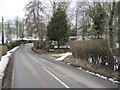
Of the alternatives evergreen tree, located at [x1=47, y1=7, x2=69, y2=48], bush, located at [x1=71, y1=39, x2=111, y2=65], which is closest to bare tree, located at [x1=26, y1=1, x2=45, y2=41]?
evergreen tree, located at [x1=47, y1=7, x2=69, y2=48]

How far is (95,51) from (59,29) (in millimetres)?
21003

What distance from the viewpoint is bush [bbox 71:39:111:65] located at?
36.2 ft

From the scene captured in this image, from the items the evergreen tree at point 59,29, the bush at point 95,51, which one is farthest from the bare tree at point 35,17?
the bush at point 95,51

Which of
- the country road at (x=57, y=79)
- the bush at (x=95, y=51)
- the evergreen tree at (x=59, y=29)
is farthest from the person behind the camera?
the evergreen tree at (x=59, y=29)

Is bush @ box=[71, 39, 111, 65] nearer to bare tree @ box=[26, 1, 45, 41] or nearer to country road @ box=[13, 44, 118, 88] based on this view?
country road @ box=[13, 44, 118, 88]

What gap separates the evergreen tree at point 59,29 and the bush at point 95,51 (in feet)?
54.6

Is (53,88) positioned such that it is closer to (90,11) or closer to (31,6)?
(90,11)

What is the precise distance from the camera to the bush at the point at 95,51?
36.2 ft

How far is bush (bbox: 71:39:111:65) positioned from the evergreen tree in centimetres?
1666

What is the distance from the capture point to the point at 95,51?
40.4 feet

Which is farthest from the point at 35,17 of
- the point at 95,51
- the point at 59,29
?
the point at 95,51

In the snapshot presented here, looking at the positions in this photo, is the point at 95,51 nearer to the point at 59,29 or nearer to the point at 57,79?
the point at 57,79

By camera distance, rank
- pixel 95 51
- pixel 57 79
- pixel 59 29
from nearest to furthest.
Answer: pixel 57 79, pixel 95 51, pixel 59 29

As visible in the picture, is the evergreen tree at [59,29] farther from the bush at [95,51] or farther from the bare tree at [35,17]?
the bush at [95,51]
